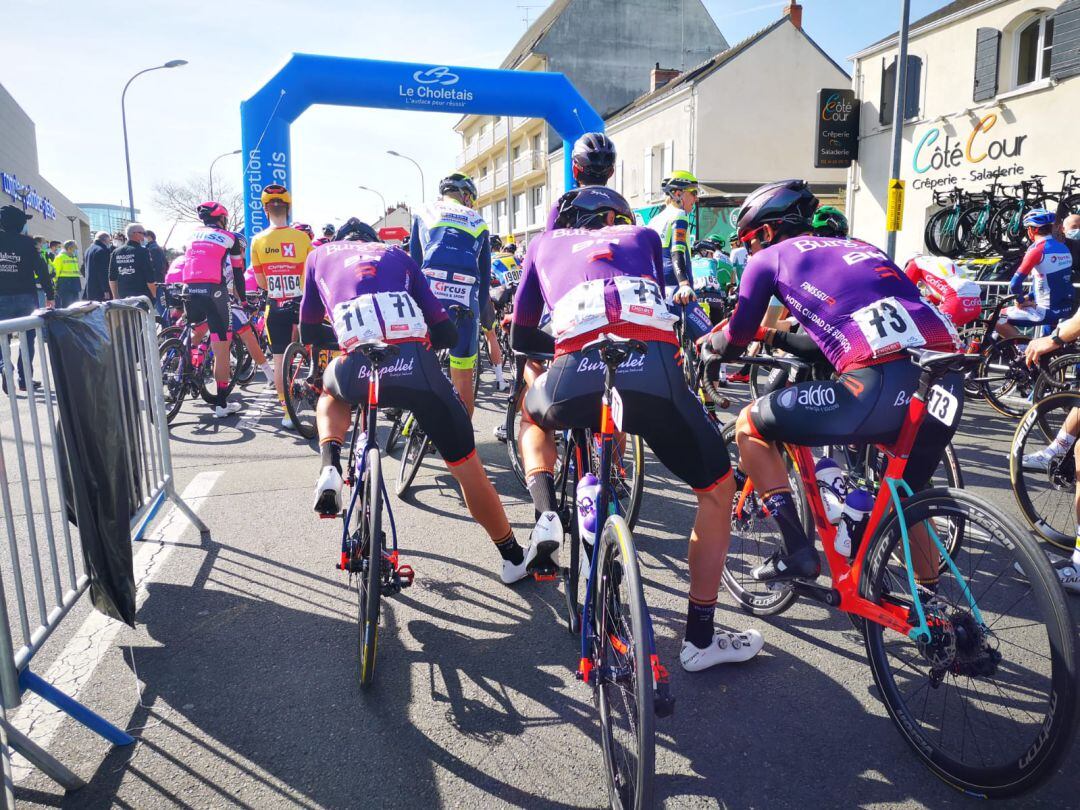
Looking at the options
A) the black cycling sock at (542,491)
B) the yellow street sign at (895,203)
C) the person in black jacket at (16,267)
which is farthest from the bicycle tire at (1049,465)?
the yellow street sign at (895,203)

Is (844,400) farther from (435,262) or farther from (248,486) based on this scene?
(248,486)

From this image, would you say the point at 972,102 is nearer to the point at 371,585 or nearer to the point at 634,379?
the point at 634,379

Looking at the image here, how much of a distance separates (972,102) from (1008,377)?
12.3 metres

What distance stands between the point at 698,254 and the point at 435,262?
745 centimetres

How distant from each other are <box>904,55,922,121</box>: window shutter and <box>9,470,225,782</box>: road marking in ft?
66.2

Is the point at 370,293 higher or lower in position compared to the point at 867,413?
higher

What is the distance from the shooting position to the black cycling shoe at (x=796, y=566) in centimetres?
287

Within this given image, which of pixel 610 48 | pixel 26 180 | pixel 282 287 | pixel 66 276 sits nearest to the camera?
pixel 282 287

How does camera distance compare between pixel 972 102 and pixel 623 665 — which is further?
pixel 972 102

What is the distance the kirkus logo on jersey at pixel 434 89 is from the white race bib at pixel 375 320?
1136 cm

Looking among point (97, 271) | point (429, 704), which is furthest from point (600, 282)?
point (97, 271)

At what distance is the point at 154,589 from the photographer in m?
3.86

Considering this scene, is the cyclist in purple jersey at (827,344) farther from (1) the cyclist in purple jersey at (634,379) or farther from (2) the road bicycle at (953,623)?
(1) the cyclist in purple jersey at (634,379)

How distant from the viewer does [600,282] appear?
273cm
